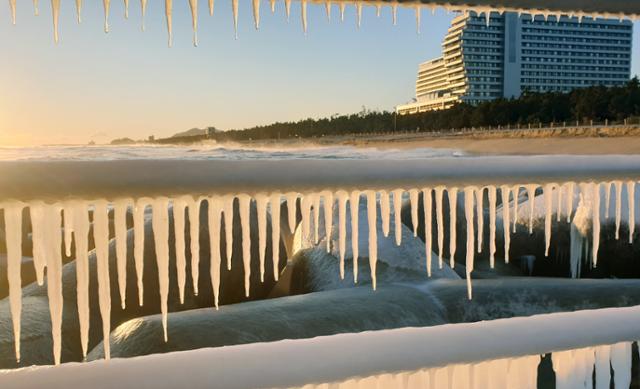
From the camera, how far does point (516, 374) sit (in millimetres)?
1480

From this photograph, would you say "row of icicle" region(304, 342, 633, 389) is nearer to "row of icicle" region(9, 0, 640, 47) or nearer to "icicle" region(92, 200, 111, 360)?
"icicle" region(92, 200, 111, 360)

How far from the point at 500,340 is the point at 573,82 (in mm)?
139356

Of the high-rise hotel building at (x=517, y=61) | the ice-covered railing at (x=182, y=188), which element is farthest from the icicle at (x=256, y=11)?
the high-rise hotel building at (x=517, y=61)

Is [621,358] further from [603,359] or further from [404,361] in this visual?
[404,361]

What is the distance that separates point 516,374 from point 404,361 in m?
0.33

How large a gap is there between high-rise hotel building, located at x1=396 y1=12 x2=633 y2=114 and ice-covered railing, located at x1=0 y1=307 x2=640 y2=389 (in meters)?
116

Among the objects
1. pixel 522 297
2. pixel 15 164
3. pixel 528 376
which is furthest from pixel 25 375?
pixel 522 297

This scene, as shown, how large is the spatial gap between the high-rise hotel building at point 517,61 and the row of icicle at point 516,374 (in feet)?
381

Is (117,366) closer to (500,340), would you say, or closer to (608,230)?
(500,340)

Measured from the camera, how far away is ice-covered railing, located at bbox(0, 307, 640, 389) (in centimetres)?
121

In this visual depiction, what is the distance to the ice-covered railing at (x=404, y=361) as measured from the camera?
1.21 meters

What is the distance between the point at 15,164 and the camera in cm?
110

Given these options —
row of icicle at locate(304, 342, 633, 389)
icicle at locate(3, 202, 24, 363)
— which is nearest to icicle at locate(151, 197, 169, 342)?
icicle at locate(3, 202, 24, 363)

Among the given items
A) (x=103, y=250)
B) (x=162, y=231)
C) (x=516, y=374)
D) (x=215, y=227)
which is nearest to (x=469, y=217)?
(x=516, y=374)
